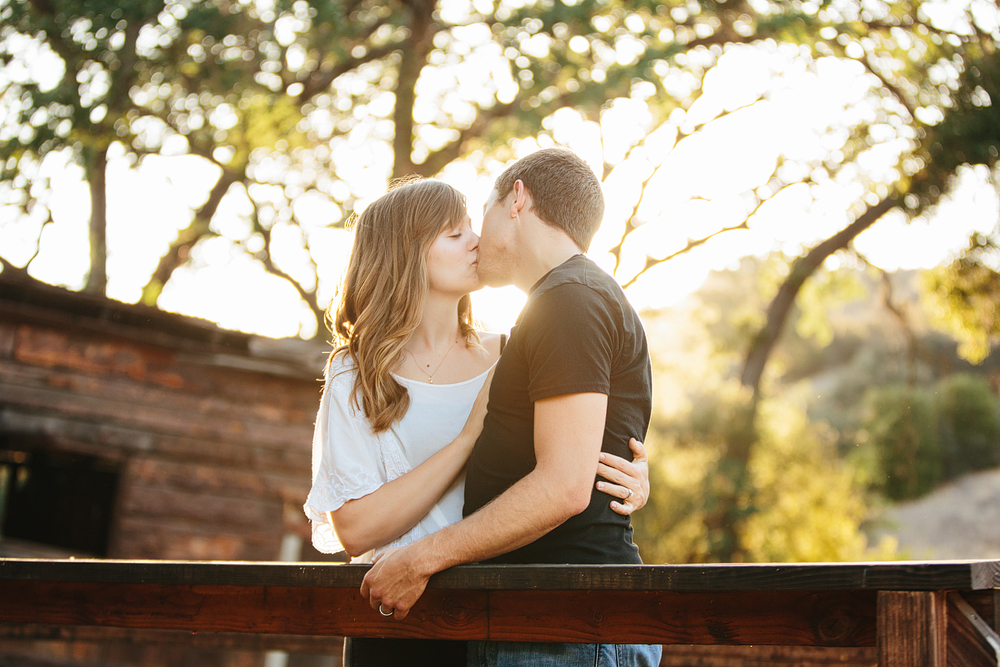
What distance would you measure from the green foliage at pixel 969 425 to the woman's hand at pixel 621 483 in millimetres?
29257

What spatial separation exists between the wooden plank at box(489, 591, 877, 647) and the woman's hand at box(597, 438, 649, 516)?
33 centimetres

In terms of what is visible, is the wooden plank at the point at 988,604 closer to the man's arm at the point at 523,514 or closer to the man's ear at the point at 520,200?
the man's arm at the point at 523,514

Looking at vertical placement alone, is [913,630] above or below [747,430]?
below

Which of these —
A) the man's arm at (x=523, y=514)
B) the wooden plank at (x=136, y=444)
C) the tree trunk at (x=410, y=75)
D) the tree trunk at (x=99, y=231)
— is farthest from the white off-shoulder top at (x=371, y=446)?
the tree trunk at (x=99, y=231)

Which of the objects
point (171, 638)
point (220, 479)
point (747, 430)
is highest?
point (747, 430)

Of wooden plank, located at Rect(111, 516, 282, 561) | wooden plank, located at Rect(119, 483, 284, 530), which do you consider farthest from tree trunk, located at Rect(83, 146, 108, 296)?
wooden plank, located at Rect(111, 516, 282, 561)

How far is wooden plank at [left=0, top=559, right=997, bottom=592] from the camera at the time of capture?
4.00 ft

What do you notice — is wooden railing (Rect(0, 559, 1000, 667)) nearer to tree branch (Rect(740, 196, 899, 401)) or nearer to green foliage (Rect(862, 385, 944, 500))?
tree branch (Rect(740, 196, 899, 401))

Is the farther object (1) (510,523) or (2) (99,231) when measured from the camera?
(2) (99,231)

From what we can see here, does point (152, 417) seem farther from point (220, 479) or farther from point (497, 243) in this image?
point (497, 243)

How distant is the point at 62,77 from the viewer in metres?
12.3

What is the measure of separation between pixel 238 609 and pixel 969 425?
34328mm

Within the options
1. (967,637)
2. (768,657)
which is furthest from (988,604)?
(768,657)

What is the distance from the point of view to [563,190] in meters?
2.15
